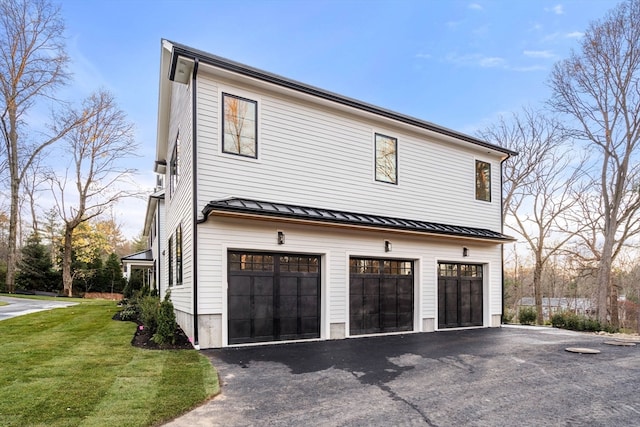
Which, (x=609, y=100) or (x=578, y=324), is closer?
(x=578, y=324)

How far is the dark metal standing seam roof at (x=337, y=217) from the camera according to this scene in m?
7.93

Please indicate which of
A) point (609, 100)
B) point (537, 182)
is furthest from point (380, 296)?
point (537, 182)

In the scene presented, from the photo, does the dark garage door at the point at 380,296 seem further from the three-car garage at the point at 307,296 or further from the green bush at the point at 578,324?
the green bush at the point at 578,324

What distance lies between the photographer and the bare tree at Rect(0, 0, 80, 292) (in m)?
23.1

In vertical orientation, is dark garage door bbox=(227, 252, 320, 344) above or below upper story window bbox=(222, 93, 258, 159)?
below

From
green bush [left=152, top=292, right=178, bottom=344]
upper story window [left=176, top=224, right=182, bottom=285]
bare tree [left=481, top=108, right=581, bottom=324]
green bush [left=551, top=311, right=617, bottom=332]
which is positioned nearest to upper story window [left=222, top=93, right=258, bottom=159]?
upper story window [left=176, top=224, right=182, bottom=285]

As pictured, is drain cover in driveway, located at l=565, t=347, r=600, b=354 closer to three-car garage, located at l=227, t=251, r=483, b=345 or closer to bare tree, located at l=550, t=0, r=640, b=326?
three-car garage, located at l=227, t=251, r=483, b=345

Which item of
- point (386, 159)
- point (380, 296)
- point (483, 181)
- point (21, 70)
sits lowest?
point (380, 296)

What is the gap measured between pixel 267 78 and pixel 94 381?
671cm

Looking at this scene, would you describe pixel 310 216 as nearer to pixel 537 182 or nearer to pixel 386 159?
pixel 386 159

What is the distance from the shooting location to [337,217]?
935 centimetres

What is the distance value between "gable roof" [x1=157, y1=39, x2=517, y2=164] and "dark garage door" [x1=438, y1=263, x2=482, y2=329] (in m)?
4.22

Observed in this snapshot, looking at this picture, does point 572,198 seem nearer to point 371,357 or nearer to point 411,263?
point 411,263

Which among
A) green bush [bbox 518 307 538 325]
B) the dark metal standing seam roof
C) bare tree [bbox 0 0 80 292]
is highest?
bare tree [bbox 0 0 80 292]
